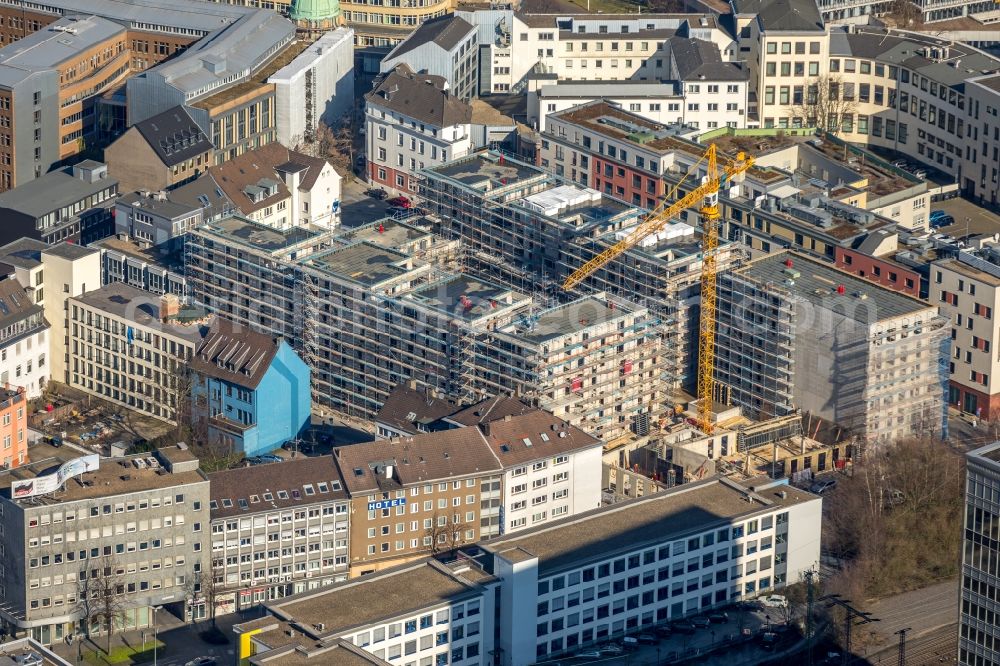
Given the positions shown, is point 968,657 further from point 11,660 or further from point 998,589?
point 11,660

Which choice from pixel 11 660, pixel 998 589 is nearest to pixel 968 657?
pixel 998 589

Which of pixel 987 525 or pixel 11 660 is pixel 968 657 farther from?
pixel 11 660

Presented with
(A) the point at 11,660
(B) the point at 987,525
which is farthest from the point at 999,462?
(A) the point at 11,660

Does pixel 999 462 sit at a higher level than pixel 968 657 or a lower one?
higher

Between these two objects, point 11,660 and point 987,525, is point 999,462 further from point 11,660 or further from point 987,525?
point 11,660
